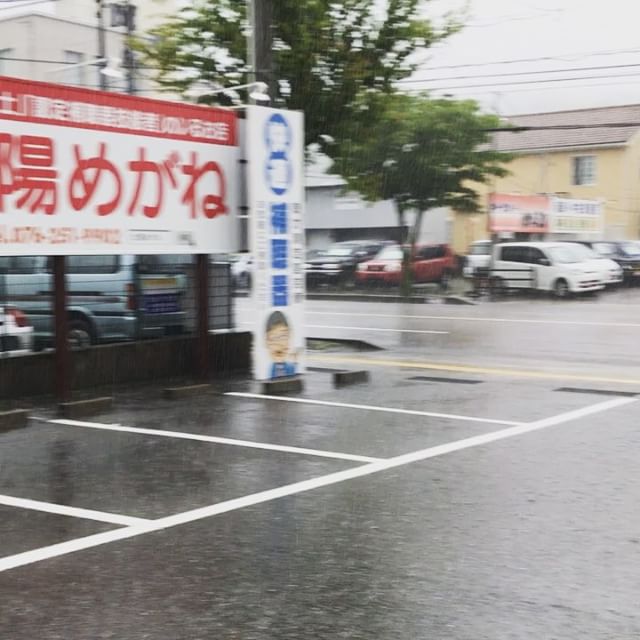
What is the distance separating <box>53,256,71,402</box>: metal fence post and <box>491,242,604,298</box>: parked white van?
20473mm

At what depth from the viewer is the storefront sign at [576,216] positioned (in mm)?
35719

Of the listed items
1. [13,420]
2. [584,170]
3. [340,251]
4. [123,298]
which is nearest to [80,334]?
[123,298]

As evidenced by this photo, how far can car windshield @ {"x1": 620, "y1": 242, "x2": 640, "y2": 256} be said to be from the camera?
32.9m

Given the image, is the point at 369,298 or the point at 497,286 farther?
the point at 369,298

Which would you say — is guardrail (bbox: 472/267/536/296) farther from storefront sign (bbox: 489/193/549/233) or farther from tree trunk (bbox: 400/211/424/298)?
tree trunk (bbox: 400/211/424/298)

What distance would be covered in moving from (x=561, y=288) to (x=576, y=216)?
8.48 m

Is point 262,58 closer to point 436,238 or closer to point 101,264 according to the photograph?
point 101,264

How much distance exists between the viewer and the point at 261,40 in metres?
12.8

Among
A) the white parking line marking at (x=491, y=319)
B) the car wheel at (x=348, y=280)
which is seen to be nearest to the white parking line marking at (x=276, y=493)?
the white parking line marking at (x=491, y=319)

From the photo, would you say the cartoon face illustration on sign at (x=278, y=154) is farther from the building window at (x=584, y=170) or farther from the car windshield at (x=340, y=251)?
the building window at (x=584, y=170)

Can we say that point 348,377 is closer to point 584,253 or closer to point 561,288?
point 561,288

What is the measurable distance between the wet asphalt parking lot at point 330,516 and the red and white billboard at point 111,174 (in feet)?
6.27

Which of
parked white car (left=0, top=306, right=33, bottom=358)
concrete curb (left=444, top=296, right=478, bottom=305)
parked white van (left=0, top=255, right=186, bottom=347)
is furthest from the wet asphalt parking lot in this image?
concrete curb (left=444, top=296, right=478, bottom=305)

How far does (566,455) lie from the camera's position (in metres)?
7.64
